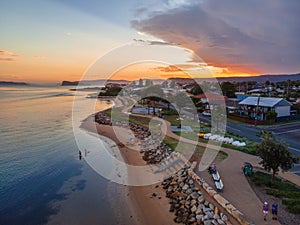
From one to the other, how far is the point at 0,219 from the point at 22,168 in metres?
8.68

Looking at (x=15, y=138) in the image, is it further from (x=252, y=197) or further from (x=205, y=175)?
(x=252, y=197)

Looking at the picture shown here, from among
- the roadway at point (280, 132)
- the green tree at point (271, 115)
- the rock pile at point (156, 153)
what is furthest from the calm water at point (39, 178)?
the green tree at point (271, 115)

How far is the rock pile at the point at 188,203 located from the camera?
36.5 feet

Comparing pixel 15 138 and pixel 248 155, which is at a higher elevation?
pixel 248 155

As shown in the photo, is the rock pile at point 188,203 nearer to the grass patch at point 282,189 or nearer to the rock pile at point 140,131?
the grass patch at point 282,189

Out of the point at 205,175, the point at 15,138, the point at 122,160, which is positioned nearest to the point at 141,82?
the point at 15,138

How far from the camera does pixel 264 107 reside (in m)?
37.7

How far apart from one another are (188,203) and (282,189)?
16.5 feet

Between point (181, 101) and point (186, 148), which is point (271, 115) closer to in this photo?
point (181, 101)

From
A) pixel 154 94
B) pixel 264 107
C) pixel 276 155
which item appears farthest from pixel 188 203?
pixel 154 94

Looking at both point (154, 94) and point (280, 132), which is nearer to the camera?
point (280, 132)

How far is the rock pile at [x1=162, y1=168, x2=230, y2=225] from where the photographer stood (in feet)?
36.5

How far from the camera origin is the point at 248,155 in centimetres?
1930

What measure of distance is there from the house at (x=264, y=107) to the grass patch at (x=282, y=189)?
77.7 feet
